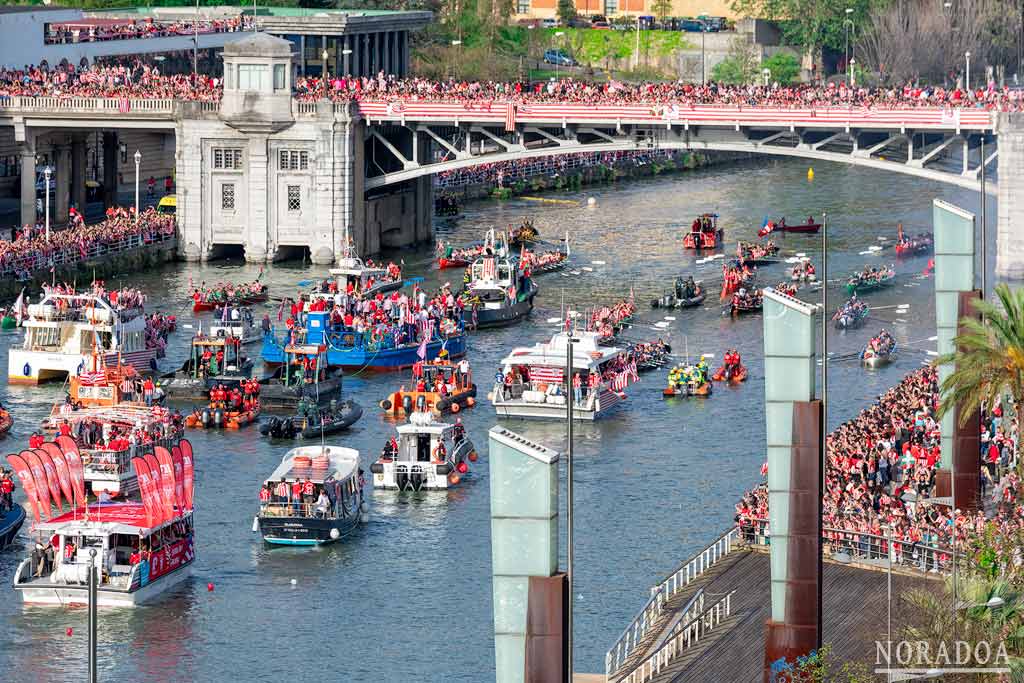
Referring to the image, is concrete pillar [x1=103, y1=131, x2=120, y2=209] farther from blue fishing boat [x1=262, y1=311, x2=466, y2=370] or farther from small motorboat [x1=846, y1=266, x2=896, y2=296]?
small motorboat [x1=846, y1=266, x2=896, y2=296]

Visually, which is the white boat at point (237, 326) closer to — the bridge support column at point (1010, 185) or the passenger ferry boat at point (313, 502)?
the passenger ferry boat at point (313, 502)

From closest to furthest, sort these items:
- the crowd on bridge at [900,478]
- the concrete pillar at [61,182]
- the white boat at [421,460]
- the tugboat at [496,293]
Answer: the crowd on bridge at [900,478], the white boat at [421,460], the tugboat at [496,293], the concrete pillar at [61,182]

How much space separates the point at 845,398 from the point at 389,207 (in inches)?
2069

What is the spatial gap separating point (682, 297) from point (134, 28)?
6438cm

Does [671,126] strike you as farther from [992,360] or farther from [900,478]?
[992,360]

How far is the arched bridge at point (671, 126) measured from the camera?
135 metres

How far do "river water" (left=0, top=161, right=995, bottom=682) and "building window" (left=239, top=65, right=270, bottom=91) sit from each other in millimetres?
12152

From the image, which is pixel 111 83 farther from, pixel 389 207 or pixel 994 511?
pixel 994 511

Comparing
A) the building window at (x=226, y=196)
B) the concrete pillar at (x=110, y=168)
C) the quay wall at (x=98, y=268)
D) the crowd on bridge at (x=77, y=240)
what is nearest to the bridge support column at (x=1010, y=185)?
the building window at (x=226, y=196)

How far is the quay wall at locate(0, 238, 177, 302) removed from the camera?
5133 inches

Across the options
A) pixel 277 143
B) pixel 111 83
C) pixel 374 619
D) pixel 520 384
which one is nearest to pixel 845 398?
pixel 520 384

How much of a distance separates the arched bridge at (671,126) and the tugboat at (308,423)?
3954 cm

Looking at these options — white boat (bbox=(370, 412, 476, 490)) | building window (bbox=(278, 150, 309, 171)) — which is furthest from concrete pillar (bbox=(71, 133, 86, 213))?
white boat (bbox=(370, 412, 476, 490))

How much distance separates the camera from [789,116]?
136875 mm
